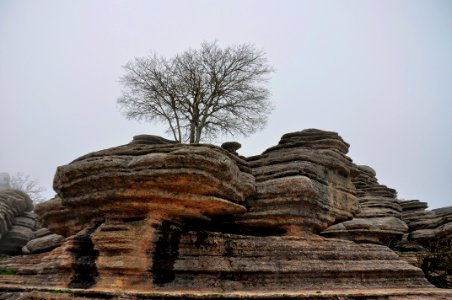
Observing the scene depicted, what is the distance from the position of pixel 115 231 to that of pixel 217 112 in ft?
40.6

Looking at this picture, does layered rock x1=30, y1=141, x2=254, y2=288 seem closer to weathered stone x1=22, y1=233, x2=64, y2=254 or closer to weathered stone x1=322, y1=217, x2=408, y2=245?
weathered stone x1=22, y1=233, x2=64, y2=254

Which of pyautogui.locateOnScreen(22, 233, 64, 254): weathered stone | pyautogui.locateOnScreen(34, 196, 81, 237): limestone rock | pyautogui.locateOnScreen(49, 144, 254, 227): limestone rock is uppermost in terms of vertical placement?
pyautogui.locateOnScreen(49, 144, 254, 227): limestone rock

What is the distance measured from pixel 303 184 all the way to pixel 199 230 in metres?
3.77

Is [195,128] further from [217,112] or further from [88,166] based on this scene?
[88,166]

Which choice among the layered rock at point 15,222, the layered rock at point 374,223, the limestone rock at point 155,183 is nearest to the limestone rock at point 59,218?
the limestone rock at point 155,183

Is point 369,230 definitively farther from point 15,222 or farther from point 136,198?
point 15,222

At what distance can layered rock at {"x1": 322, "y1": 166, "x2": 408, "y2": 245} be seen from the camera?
20.5 meters

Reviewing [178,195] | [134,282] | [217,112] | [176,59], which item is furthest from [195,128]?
[134,282]

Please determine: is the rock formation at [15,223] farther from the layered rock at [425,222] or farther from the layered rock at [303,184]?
the layered rock at [425,222]

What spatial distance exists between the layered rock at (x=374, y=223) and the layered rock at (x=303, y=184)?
502 cm

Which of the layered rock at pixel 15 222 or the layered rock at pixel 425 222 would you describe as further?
the layered rock at pixel 15 222

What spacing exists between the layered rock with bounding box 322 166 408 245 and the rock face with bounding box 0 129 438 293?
692 cm

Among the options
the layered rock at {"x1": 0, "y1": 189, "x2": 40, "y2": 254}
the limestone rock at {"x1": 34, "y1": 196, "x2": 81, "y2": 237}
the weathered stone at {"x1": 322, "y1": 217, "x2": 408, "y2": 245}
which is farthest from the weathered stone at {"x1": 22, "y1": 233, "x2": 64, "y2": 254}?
the weathered stone at {"x1": 322, "y1": 217, "x2": 408, "y2": 245}

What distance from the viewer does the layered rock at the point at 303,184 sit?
1210cm
